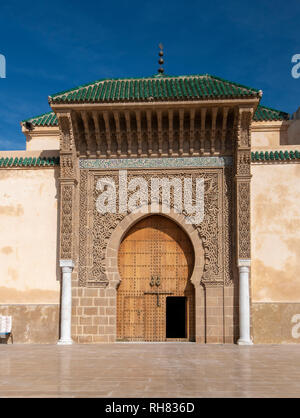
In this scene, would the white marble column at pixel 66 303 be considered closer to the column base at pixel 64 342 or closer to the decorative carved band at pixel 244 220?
the column base at pixel 64 342

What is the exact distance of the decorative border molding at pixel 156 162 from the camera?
10352 mm

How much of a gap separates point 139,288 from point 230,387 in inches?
225

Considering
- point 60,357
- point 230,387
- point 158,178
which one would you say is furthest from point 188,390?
point 158,178

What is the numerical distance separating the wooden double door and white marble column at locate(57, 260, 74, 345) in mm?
948

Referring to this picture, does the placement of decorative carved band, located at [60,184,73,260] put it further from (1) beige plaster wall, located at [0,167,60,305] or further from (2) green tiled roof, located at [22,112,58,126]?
(2) green tiled roof, located at [22,112,58,126]

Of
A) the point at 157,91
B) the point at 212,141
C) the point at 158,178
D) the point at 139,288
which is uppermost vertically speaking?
the point at 157,91

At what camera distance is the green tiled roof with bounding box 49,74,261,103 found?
32.1ft

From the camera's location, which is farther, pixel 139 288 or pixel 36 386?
pixel 139 288

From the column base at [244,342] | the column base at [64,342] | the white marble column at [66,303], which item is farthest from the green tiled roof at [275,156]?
the column base at [64,342]

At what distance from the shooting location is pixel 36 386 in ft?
15.5

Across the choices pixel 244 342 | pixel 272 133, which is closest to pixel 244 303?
pixel 244 342

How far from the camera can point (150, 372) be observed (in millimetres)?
5617

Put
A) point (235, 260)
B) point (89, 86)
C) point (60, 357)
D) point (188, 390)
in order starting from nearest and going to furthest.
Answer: point (188, 390) → point (60, 357) → point (235, 260) → point (89, 86)

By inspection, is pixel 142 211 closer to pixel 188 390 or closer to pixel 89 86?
pixel 89 86
